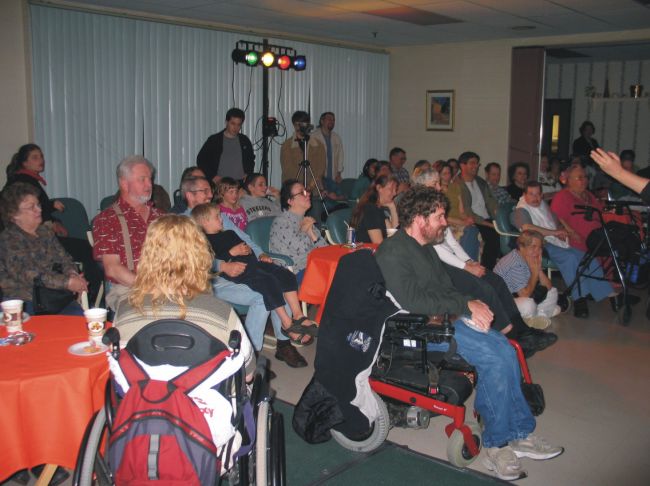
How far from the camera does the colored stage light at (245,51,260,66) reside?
25.4 ft

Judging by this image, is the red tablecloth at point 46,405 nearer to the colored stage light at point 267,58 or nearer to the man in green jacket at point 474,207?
the man in green jacket at point 474,207

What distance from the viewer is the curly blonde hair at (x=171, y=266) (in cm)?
224

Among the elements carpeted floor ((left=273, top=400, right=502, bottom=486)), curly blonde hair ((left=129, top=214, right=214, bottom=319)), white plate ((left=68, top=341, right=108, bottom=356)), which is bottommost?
carpeted floor ((left=273, top=400, right=502, bottom=486))

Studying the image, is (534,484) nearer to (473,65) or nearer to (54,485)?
(54,485)

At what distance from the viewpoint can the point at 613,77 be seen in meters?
13.0

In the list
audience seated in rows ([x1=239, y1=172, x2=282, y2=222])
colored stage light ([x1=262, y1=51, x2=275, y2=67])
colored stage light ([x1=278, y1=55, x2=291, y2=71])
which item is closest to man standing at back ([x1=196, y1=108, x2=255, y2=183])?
colored stage light ([x1=262, y1=51, x2=275, y2=67])

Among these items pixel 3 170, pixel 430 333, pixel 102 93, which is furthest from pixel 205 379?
pixel 102 93

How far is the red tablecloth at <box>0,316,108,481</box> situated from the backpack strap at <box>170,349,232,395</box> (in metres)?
0.53

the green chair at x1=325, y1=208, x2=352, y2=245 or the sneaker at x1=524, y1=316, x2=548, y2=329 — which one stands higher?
the green chair at x1=325, y1=208, x2=352, y2=245

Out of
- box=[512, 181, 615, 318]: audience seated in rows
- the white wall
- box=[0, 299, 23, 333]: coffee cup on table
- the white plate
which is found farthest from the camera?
the white wall

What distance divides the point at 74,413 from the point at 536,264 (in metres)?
4.09

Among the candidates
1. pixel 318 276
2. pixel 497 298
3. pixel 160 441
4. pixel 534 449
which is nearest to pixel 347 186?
pixel 318 276

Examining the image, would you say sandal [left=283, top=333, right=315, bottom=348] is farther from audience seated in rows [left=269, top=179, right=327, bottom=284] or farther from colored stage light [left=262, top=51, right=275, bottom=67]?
colored stage light [left=262, top=51, right=275, bottom=67]

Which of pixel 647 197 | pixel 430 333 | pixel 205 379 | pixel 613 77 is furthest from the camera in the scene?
pixel 613 77
